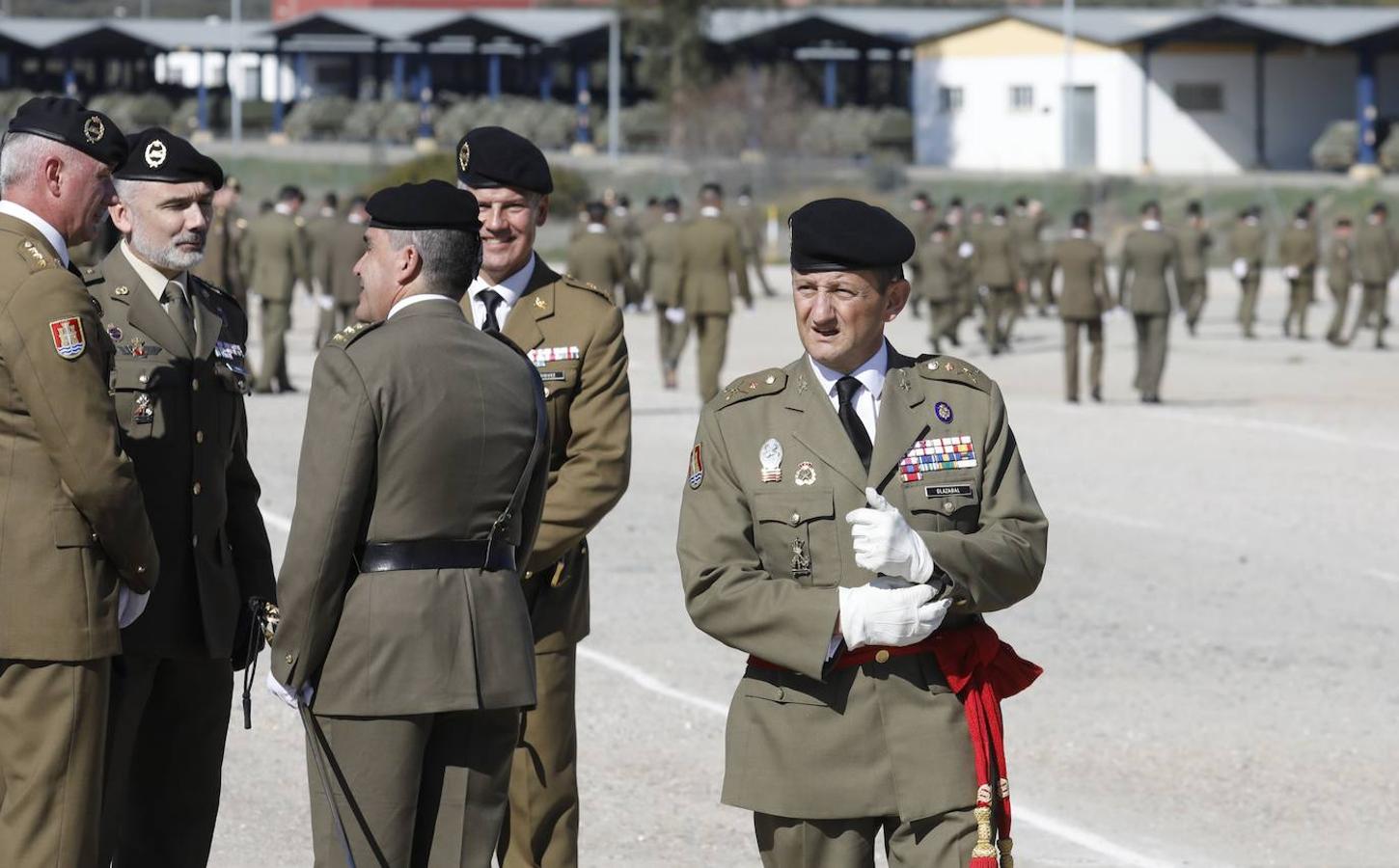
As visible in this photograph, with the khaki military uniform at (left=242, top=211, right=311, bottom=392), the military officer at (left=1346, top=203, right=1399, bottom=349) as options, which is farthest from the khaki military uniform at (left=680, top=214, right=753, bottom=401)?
the military officer at (left=1346, top=203, right=1399, bottom=349)

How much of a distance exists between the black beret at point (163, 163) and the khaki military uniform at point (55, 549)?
1.70ft

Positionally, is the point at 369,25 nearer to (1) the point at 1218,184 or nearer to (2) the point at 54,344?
(1) the point at 1218,184

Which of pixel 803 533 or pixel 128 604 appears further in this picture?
pixel 128 604

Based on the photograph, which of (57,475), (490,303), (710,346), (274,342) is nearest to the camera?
(57,475)

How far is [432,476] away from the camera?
Result: 15.7 feet

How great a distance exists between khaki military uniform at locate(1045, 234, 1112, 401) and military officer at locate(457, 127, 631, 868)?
51.1 ft

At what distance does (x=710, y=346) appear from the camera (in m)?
21.0

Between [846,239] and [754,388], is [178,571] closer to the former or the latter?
[754,388]

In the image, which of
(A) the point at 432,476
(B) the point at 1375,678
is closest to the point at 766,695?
(A) the point at 432,476

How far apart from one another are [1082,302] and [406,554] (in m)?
17.3

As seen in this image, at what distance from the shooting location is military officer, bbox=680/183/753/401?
68.3ft

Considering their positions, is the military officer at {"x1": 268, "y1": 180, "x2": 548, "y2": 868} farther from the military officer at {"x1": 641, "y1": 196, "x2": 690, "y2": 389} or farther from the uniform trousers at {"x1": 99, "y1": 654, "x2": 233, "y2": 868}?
the military officer at {"x1": 641, "y1": 196, "x2": 690, "y2": 389}

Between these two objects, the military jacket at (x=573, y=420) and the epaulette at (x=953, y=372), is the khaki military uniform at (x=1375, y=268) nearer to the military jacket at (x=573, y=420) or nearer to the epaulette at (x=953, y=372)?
the military jacket at (x=573, y=420)

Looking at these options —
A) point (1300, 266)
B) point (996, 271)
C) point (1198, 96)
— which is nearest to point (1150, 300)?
point (996, 271)
